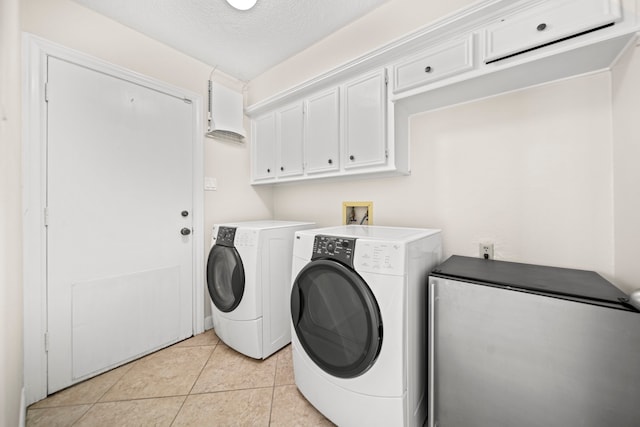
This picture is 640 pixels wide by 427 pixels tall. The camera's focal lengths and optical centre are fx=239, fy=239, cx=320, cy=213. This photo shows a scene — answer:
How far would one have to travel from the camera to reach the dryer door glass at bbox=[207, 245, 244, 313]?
1.81m

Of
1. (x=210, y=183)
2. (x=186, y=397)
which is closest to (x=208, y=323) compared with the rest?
(x=186, y=397)

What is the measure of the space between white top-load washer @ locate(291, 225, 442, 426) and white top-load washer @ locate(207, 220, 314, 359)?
489mm

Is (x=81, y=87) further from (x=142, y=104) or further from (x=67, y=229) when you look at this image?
(x=67, y=229)

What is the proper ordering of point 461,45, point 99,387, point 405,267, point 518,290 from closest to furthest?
1. point 518,290
2. point 405,267
3. point 461,45
4. point 99,387

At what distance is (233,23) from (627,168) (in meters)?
2.49

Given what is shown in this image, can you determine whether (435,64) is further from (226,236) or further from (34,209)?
(34,209)

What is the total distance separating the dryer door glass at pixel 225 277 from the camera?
1.81 metres

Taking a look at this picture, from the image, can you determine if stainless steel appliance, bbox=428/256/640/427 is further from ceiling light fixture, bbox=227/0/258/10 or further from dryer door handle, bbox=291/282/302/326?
ceiling light fixture, bbox=227/0/258/10

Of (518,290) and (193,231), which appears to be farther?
(193,231)

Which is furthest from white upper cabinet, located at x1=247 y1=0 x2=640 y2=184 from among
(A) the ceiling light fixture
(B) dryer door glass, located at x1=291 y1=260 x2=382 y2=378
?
(B) dryer door glass, located at x1=291 y1=260 x2=382 y2=378

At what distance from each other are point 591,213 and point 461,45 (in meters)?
1.10

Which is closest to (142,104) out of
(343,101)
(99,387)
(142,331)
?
(343,101)

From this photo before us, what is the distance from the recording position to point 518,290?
922 mm

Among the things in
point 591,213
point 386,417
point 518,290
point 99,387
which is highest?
point 591,213
